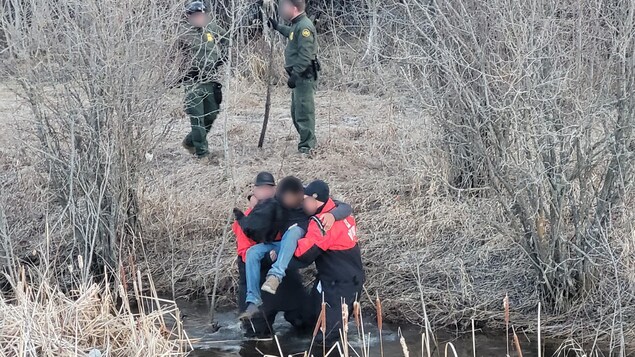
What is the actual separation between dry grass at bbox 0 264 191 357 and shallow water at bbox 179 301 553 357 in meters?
0.48

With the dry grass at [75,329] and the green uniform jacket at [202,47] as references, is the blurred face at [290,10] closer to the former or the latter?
the green uniform jacket at [202,47]

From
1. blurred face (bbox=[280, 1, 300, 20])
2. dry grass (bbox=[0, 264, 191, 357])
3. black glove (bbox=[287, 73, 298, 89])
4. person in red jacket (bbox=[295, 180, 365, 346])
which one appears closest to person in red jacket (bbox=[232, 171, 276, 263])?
person in red jacket (bbox=[295, 180, 365, 346])

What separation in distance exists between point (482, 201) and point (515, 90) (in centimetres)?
193

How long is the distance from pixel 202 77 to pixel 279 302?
11.2 feet

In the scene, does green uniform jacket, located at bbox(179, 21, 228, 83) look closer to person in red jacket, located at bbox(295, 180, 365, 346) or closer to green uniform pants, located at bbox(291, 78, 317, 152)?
green uniform pants, located at bbox(291, 78, 317, 152)

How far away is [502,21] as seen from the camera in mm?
5605

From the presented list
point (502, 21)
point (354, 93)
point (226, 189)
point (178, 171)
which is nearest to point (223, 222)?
point (226, 189)

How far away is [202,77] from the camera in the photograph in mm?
9117

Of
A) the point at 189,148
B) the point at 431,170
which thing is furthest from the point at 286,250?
the point at 189,148

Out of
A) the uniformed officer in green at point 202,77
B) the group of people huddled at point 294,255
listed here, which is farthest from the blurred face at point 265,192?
the uniformed officer in green at point 202,77

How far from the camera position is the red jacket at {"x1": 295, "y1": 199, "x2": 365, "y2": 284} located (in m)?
6.00

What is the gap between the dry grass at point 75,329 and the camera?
5273 mm

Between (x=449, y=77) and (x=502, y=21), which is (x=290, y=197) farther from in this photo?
(x=502, y=21)

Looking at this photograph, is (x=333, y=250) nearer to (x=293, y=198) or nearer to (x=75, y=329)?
(x=293, y=198)
